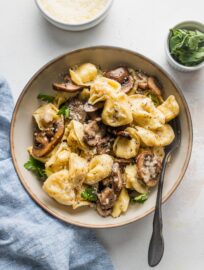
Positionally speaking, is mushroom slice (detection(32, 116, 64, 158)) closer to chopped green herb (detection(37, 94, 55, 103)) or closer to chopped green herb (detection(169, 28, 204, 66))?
chopped green herb (detection(37, 94, 55, 103))

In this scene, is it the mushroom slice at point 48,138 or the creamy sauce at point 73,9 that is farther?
the creamy sauce at point 73,9

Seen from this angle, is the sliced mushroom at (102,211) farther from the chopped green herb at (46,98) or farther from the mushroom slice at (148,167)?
the chopped green herb at (46,98)

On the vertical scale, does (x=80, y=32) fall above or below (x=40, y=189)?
above

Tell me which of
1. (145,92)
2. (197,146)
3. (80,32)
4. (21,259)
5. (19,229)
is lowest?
(21,259)

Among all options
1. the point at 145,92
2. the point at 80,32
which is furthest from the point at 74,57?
the point at 145,92

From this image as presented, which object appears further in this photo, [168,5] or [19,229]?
[168,5]

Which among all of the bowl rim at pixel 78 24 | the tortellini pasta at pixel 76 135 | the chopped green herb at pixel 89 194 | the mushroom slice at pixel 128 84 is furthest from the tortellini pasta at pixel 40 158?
the bowl rim at pixel 78 24

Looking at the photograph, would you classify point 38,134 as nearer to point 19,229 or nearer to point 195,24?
point 19,229
